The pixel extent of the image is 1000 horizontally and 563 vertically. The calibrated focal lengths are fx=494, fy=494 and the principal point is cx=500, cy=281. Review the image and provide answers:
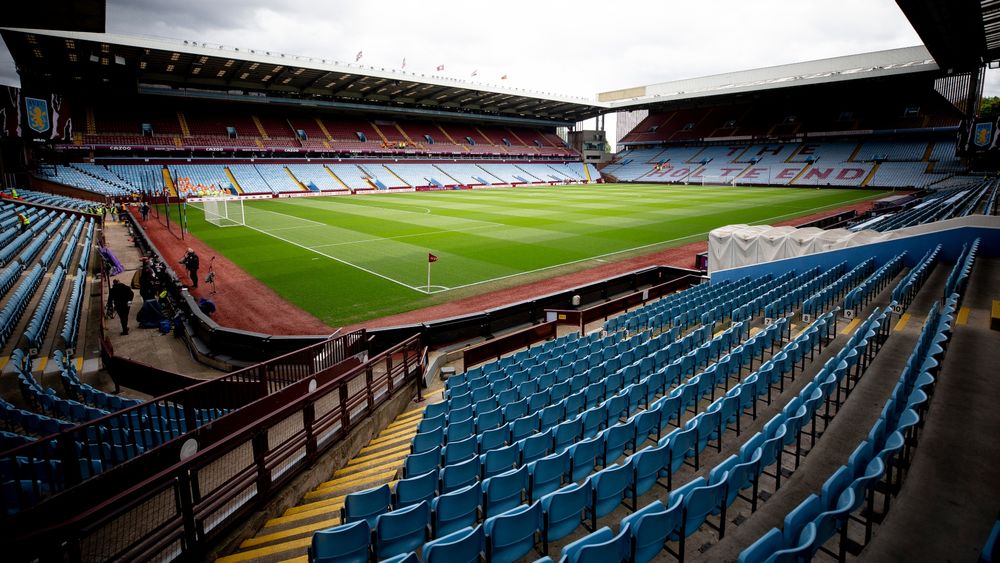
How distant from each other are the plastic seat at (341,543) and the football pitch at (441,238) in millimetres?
12285

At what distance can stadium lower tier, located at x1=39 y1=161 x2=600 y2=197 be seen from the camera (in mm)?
49469

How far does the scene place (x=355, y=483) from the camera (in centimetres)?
624

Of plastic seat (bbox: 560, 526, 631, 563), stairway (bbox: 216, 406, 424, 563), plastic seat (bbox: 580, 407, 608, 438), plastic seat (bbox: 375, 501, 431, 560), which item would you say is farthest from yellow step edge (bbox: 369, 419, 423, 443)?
plastic seat (bbox: 560, 526, 631, 563)

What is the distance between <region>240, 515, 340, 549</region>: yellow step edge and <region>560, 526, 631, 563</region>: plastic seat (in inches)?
111

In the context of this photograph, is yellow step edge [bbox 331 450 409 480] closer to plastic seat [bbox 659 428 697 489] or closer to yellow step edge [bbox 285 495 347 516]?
yellow step edge [bbox 285 495 347 516]

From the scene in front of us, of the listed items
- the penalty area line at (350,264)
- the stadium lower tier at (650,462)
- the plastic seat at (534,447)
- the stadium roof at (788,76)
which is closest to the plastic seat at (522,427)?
the stadium lower tier at (650,462)

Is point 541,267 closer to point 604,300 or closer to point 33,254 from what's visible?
point 604,300

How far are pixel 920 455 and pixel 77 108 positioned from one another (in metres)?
75.0

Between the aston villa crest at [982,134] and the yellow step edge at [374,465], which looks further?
the aston villa crest at [982,134]

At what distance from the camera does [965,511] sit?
427 centimetres

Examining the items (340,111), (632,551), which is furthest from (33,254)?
(340,111)

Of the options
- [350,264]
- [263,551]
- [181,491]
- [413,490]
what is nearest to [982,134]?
[350,264]

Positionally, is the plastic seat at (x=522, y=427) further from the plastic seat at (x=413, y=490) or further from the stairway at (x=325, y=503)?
the plastic seat at (x=413, y=490)

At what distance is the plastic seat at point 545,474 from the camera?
5094mm
